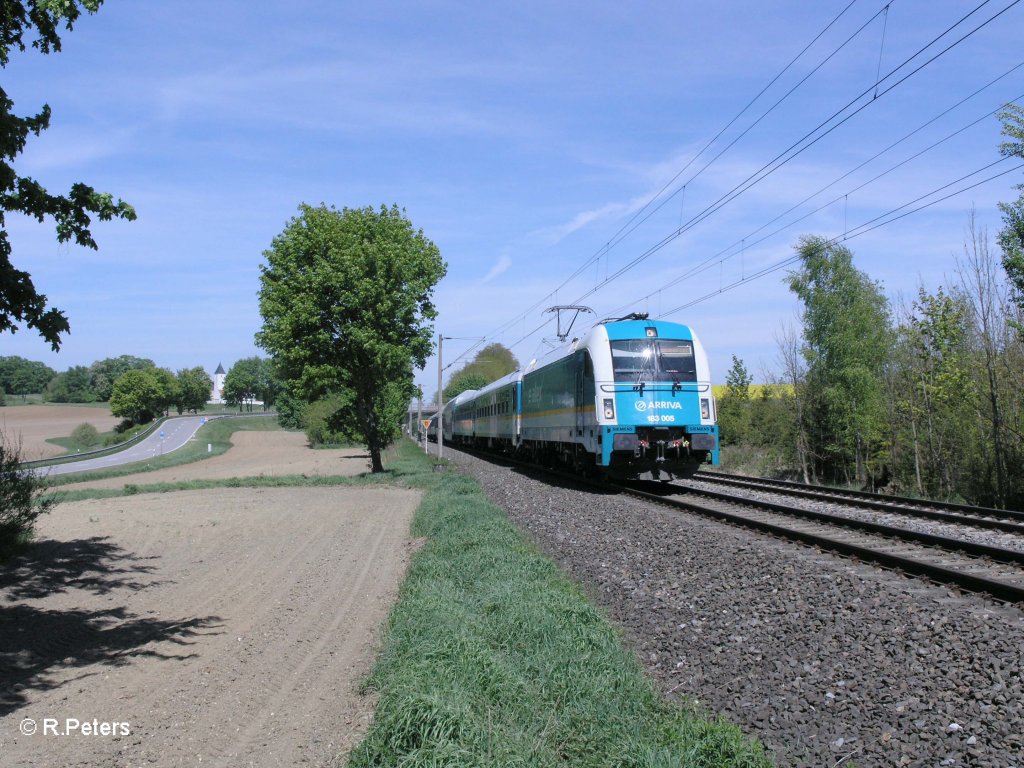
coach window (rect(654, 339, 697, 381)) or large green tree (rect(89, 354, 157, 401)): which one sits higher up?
large green tree (rect(89, 354, 157, 401))

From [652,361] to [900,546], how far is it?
798 cm

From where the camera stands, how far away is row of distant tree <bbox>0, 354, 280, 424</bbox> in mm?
116125

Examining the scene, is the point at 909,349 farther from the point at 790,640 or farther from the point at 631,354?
the point at 790,640

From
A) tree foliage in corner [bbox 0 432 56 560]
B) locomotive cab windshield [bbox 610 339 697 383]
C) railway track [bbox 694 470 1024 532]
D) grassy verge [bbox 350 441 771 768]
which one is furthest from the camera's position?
locomotive cab windshield [bbox 610 339 697 383]

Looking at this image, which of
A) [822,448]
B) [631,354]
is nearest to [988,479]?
[631,354]

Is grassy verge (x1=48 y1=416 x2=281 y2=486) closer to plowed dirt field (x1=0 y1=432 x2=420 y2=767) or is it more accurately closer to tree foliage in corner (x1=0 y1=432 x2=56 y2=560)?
tree foliage in corner (x1=0 y1=432 x2=56 y2=560)

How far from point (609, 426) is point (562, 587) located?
28.0ft

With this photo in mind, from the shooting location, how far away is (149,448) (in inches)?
2948

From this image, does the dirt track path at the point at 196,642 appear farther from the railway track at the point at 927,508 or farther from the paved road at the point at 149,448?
the paved road at the point at 149,448

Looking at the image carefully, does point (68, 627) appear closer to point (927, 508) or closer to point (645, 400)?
point (645, 400)

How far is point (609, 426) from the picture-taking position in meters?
16.8

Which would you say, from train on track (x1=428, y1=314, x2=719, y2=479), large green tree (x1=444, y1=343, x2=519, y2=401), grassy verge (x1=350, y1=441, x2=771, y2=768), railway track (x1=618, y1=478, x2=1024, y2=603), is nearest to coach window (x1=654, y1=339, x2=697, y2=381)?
train on track (x1=428, y1=314, x2=719, y2=479)

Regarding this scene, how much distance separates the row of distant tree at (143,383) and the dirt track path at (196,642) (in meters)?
109

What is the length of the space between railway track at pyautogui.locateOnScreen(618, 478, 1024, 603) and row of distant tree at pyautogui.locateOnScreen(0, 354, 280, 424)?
4458 inches
